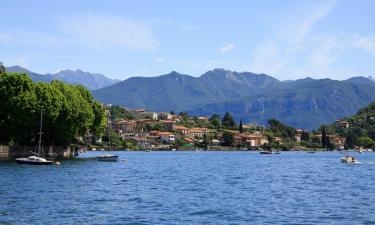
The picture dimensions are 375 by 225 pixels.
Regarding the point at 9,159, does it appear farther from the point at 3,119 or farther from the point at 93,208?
the point at 93,208

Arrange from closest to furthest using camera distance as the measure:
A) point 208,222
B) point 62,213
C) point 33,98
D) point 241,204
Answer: point 208,222 → point 62,213 → point 241,204 → point 33,98

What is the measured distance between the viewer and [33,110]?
96438mm

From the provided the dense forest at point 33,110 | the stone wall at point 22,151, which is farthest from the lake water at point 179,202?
the stone wall at point 22,151

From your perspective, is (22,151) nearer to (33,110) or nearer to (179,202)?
(33,110)

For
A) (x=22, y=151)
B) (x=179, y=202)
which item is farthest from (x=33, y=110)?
(x=179, y=202)

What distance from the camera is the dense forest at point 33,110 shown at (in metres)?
96.5

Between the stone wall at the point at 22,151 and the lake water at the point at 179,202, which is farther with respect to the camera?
the stone wall at the point at 22,151

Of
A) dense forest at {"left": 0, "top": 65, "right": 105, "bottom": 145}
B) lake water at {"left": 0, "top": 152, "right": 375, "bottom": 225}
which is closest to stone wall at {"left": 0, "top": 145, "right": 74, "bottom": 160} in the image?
dense forest at {"left": 0, "top": 65, "right": 105, "bottom": 145}

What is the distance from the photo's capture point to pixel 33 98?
318 feet

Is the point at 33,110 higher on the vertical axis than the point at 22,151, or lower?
higher

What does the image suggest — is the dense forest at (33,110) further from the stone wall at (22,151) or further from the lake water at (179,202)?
the lake water at (179,202)

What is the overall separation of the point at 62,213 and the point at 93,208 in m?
3.01

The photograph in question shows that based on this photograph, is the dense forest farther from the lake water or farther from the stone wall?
the lake water

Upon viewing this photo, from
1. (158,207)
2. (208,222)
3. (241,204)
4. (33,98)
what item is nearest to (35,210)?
(158,207)
